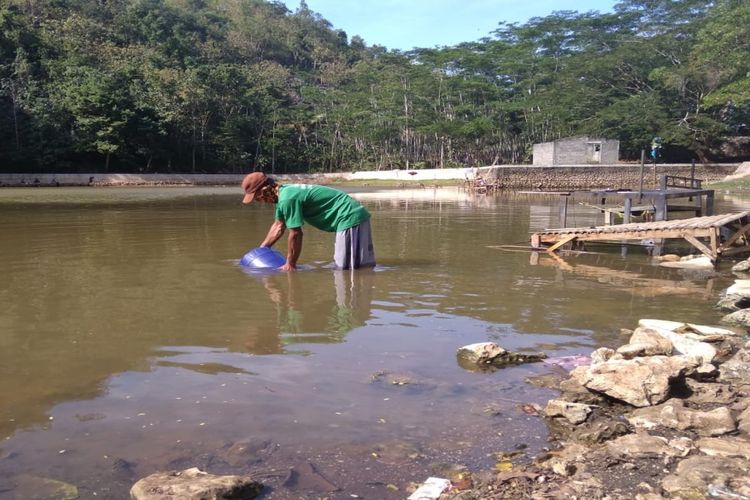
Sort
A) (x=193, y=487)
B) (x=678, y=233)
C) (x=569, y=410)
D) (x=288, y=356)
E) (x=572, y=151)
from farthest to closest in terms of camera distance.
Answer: (x=572, y=151)
(x=678, y=233)
(x=288, y=356)
(x=569, y=410)
(x=193, y=487)

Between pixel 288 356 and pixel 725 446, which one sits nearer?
pixel 725 446

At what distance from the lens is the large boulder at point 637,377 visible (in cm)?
396

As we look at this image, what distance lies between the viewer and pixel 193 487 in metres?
2.83

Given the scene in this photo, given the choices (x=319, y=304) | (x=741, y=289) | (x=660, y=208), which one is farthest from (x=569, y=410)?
(x=660, y=208)

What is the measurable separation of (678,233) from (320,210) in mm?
5991

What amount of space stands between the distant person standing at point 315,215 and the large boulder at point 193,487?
4738 millimetres

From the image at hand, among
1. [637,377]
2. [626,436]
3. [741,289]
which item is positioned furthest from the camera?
[741,289]

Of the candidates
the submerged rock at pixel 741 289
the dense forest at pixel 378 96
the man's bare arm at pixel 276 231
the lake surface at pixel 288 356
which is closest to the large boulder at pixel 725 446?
the lake surface at pixel 288 356

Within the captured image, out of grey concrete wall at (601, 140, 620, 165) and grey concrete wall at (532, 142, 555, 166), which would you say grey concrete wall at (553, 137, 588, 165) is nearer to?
grey concrete wall at (532, 142, 555, 166)

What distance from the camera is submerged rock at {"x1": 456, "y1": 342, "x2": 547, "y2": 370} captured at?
16.0 feet

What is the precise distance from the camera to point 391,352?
5.25m

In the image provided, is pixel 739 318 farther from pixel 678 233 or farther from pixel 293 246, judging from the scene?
pixel 293 246

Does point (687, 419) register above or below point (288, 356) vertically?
above

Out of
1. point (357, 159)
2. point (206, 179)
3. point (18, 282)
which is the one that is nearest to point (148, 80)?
point (206, 179)
